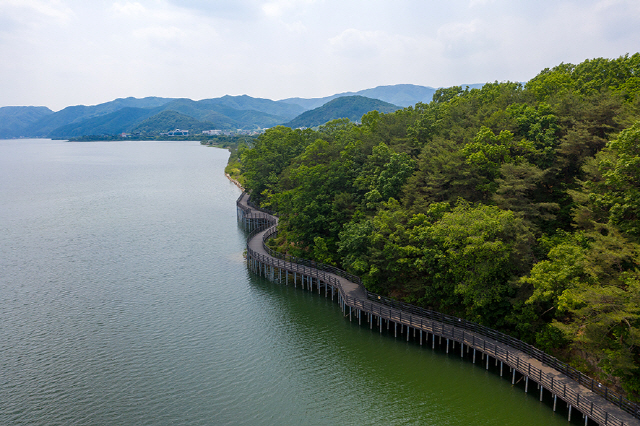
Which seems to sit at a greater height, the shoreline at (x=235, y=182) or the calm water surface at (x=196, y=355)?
the shoreline at (x=235, y=182)

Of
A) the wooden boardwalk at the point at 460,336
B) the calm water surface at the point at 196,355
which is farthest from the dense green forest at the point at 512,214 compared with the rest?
the calm water surface at the point at 196,355

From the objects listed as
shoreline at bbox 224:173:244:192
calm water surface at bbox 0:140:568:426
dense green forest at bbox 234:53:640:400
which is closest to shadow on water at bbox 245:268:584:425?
calm water surface at bbox 0:140:568:426

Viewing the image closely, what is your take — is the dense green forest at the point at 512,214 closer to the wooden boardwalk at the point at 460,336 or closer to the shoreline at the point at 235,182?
the wooden boardwalk at the point at 460,336

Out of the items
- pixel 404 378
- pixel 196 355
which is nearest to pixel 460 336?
pixel 404 378

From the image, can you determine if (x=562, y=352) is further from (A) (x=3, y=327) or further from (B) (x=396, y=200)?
(A) (x=3, y=327)

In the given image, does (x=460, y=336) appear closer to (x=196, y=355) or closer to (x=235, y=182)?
(x=196, y=355)

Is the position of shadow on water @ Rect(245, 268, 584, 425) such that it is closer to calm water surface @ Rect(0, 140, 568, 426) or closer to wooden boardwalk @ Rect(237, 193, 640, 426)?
calm water surface @ Rect(0, 140, 568, 426)
